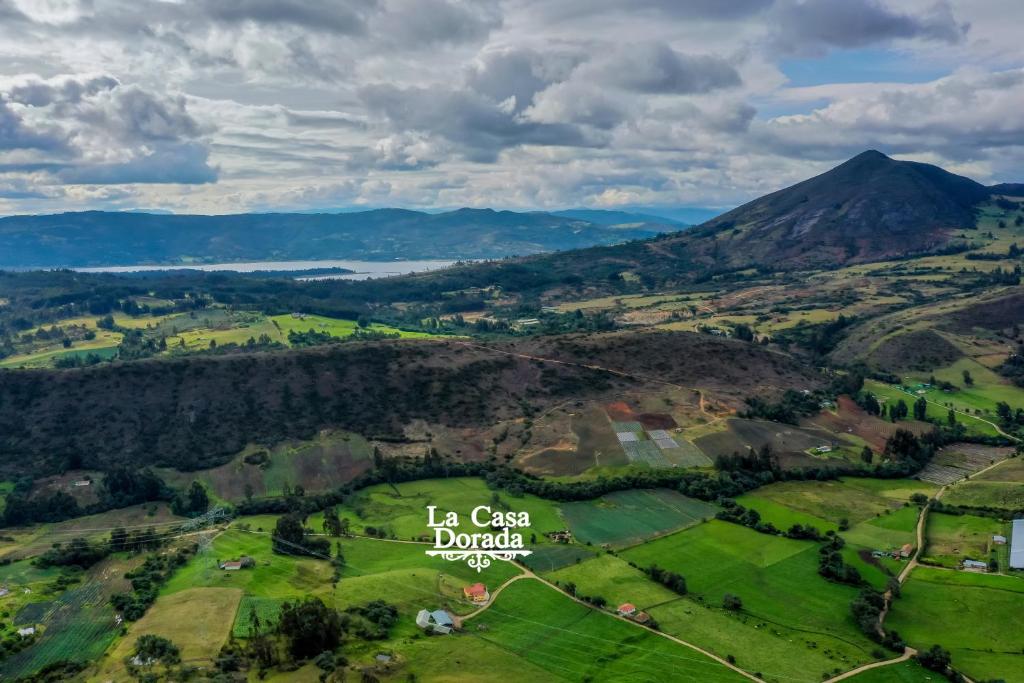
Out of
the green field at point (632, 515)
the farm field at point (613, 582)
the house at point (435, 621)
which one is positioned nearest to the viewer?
the house at point (435, 621)

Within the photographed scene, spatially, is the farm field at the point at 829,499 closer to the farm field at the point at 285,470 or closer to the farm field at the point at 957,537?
the farm field at the point at 957,537

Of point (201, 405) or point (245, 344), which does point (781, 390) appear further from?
point (245, 344)

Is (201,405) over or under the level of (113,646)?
over

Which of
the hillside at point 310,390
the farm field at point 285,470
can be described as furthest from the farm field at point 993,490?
Answer: the farm field at point 285,470

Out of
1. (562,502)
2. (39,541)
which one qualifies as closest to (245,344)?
(39,541)

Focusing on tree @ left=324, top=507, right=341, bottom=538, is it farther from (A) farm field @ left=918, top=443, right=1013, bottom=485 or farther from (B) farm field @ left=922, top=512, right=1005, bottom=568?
(A) farm field @ left=918, top=443, right=1013, bottom=485

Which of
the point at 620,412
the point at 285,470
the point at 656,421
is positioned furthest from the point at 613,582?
the point at 285,470

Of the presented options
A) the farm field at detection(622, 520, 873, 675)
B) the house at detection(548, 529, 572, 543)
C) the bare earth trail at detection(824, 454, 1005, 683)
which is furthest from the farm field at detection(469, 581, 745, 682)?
the house at detection(548, 529, 572, 543)
